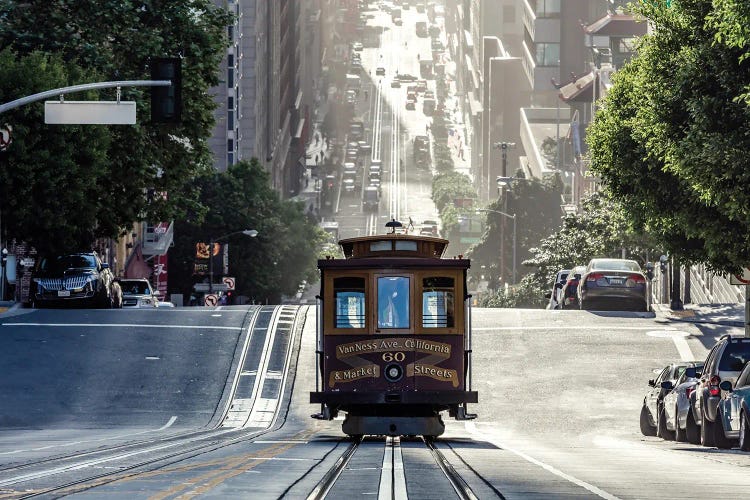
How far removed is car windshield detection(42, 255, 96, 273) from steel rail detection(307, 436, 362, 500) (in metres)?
27.8

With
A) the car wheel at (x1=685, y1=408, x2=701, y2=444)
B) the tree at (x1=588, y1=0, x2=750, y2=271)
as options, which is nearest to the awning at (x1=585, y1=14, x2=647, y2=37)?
the tree at (x1=588, y1=0, x2=750, y2=271)

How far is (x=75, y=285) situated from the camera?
50.2 meters

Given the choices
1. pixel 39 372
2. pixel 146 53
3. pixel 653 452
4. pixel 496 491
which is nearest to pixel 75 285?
pixel 146 53

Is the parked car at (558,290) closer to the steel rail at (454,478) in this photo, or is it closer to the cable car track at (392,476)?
the cable car track at (392,476)

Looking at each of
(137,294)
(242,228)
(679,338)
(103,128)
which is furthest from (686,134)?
(242,228)

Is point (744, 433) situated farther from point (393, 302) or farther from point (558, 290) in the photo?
point (558, 290)

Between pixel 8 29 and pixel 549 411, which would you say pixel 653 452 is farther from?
pixel 8 29

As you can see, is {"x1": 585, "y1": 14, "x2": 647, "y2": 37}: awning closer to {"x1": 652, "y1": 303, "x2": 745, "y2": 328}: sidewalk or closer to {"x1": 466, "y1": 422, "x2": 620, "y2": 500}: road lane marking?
{"x1": 652, "y1": 303, "x2": 745, "y2": 328}: sidewalk

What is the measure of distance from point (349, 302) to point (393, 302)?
0.75 m

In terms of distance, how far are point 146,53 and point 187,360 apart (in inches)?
625

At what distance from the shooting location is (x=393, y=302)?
86.9 ft

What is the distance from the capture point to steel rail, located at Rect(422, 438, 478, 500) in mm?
15852

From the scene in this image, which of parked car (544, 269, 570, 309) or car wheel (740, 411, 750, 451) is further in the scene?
parked car (544, 269, 570, 309)

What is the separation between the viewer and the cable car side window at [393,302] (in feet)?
86.6
